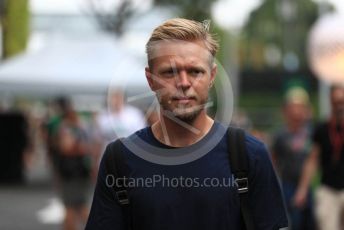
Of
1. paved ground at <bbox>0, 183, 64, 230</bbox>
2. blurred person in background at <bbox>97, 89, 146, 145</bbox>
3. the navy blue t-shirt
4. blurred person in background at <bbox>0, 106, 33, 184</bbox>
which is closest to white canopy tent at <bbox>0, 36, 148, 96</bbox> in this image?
paved ground at <bbox>0, 183, 64, 230</bbox>

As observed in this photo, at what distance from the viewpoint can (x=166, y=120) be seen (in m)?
3.24

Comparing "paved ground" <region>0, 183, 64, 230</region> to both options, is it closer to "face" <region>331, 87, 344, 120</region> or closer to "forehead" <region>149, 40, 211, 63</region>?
"face" <region>331, 87, 344, 120</region>

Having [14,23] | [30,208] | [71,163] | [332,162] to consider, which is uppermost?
[14,23]

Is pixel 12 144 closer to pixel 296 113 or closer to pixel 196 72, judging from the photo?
pixel 296 113

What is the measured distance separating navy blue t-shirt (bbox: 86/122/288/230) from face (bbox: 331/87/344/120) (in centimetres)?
471

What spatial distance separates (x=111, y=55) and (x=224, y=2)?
19214 mm

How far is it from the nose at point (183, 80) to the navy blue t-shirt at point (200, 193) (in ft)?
0.74

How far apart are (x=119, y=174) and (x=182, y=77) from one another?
421 mm

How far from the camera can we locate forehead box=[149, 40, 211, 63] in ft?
10.4

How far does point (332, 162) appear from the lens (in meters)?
7.84

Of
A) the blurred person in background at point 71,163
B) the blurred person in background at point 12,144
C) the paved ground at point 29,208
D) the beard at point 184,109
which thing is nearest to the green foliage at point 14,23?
the blurred person in background at point 71,163

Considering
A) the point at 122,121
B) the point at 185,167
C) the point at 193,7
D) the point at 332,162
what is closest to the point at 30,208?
the point at 122,121

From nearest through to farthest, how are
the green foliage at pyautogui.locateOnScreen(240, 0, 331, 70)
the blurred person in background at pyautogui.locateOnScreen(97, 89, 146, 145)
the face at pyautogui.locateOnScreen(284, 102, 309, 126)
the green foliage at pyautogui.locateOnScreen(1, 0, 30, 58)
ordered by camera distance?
the face at pyautogui.locateOnScreen(284, 102, 309, 126) < the blurred person in background at pyautogui.locateOnScreen(97, 89, 146, 145) < the green foliage at pyautogui.locateOnScreen(1, 0, 30, 58) < the green foliage at pyautogui.locateOnScreen(240, 0, 331, 70)

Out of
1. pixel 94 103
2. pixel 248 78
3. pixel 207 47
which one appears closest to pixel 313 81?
pixel 248 78
